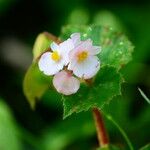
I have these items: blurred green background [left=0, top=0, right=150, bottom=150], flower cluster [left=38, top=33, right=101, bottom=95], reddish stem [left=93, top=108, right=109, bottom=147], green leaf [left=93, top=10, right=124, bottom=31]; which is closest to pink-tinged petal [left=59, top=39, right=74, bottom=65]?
flower cluster [left=38, top=33, right=101, bottom=95]

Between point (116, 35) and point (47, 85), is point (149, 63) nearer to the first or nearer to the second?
point (116, 35)

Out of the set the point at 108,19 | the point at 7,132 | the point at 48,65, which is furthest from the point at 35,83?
the point at 108,19

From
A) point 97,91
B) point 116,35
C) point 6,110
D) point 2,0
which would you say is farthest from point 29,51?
point 97,91

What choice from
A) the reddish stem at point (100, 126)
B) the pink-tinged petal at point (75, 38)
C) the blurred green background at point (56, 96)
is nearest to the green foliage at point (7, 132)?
the blurred green background at point (56, 96)

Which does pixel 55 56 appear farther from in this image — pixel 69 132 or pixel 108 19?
pixel 108 19

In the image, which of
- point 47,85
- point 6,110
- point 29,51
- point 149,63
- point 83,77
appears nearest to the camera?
point 83,77

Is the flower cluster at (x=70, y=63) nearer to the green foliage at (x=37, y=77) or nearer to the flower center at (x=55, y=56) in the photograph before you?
the flower center at (x=55, y=56)

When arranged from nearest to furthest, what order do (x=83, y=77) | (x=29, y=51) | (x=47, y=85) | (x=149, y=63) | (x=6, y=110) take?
(x=83, y=77) < (x=47, y=85) < (x=6, y=110) < (x=149, y=63) < (x=29, y=51)
